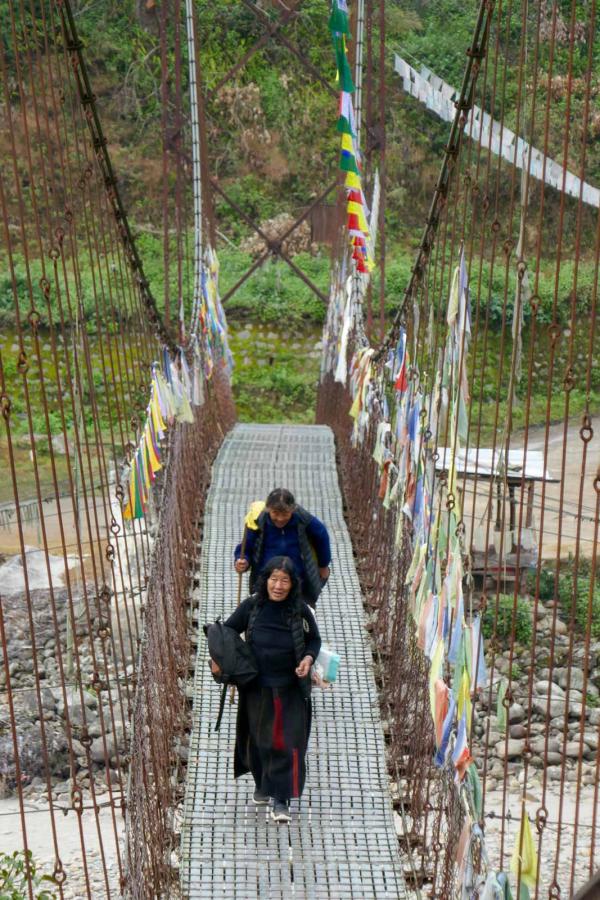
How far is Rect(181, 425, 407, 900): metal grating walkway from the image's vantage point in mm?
2914

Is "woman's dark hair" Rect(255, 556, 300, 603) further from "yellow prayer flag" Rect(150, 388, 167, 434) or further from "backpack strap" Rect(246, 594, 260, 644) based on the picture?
"yellow prayer flag" Rect(150, 388, 167, 434)

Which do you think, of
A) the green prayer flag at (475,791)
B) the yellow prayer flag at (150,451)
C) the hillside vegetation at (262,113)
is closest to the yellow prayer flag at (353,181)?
the yellow prayer flag at (150,451)

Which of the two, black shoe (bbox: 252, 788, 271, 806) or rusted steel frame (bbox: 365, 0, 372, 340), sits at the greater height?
rusted steel frame (bbox: 365, 0, 372, 340)

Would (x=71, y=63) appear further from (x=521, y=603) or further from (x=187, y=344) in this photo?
(x=521, y=603)

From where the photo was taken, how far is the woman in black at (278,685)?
2.93 m

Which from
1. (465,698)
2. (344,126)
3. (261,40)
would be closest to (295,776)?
(465,698)

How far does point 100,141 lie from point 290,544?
1189 millimetres

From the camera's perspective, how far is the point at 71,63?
3115 millimetres

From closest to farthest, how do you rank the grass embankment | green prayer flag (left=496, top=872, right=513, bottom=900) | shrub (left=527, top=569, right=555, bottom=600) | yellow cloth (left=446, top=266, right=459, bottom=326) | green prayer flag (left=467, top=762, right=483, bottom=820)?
1. green prayer flag (left=496, top=872, right=513, bottom=900)
2. green prayer flag (left=467, top=762, right=483, bottom=820)
3. yellow cloth (left=446, top=266, right=459, bottom=326)
4. shrub (left=527, top=569, right=555, bottom=600)
5. the grass embankment

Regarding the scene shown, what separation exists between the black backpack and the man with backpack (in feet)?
0.79

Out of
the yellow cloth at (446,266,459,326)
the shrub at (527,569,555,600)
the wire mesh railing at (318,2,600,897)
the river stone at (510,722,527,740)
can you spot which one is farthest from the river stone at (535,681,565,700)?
the yellow cloth at (446,266,459,326)

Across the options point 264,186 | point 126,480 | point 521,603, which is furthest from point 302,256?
point 126,480

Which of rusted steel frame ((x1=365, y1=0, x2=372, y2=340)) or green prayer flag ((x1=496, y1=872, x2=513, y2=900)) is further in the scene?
rusted steel frame ((x1=365, y1=0, x2=372, y2=340))

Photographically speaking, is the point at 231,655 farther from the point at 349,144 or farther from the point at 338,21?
the point at 338,21
